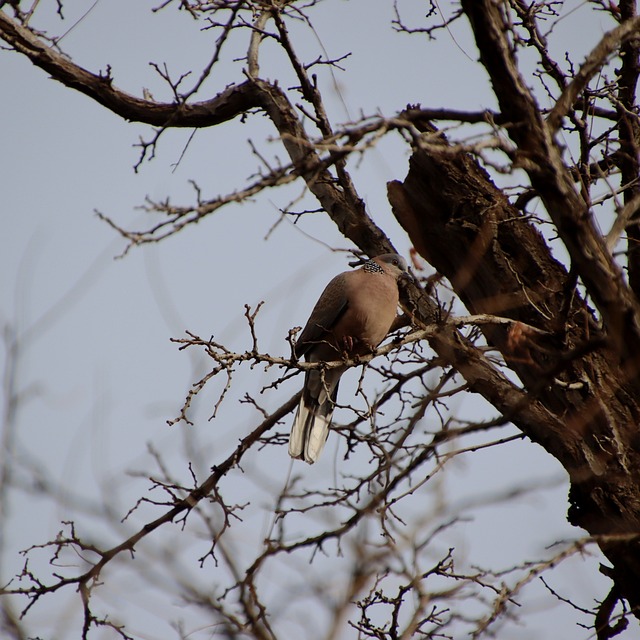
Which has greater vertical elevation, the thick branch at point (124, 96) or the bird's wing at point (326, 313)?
the thick branch at point (124, 96)

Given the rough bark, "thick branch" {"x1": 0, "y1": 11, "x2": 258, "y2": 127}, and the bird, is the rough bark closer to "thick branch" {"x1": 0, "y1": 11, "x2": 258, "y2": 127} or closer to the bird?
the bird

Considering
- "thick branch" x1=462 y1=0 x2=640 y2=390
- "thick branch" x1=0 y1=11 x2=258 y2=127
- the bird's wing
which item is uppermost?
"thick branch" x1=0 y1=11 x2=258 y2=127

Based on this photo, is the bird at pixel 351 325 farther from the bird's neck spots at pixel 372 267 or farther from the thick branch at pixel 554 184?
the thick branch at pixel 554 184

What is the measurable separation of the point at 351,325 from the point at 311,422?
2.25 feet

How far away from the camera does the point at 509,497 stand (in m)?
2.44

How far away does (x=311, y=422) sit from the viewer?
16.5 ft

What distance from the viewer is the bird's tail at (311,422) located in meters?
4.95

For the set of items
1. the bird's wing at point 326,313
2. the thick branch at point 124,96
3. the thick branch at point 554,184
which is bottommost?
the thick branch at point 554,184

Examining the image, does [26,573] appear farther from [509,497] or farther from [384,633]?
[509,497]

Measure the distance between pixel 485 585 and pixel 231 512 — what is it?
147 centimetres

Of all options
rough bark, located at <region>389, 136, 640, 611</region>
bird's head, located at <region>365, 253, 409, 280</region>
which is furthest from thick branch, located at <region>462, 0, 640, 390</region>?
bird's head, located at <region>365, 253, 409, 280</region>

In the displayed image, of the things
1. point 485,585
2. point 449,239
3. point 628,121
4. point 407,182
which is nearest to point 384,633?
point 485,585

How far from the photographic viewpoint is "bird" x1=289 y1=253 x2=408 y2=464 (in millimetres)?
4961

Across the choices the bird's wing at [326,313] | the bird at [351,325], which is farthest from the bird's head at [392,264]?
the bird's wing at [326,313]
